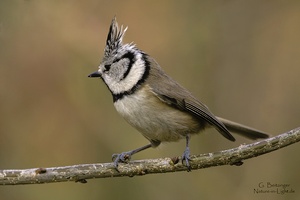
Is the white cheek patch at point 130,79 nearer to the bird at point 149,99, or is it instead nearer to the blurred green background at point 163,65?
the bird at point 149,99

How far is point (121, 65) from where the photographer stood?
511 cm

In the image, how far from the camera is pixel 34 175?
380 centimetres

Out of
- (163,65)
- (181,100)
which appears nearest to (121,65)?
(181,100)

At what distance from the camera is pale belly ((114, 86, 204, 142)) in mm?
4742

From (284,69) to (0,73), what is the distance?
3306mm

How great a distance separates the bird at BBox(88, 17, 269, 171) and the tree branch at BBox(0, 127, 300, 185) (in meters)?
0.58

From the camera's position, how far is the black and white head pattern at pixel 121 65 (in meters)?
4.96

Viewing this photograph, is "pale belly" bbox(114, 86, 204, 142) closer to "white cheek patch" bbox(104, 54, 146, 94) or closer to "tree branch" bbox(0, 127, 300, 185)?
"white cheek patch" bbox(104, 54, 146, 94)

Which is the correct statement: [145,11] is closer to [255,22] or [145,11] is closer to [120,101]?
[255,22]

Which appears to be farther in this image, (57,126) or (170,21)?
(170,21)

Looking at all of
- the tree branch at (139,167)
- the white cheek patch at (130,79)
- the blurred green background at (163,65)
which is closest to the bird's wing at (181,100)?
the white cheek patch at (130,79)

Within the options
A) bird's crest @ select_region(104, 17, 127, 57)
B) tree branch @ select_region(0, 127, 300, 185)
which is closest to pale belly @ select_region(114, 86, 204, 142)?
bird's crest @ select_region(104, 17, 127, 57)

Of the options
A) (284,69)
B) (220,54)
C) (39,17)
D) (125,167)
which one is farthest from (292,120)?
(39,17)

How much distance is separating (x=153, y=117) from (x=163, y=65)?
1884 millimetres
